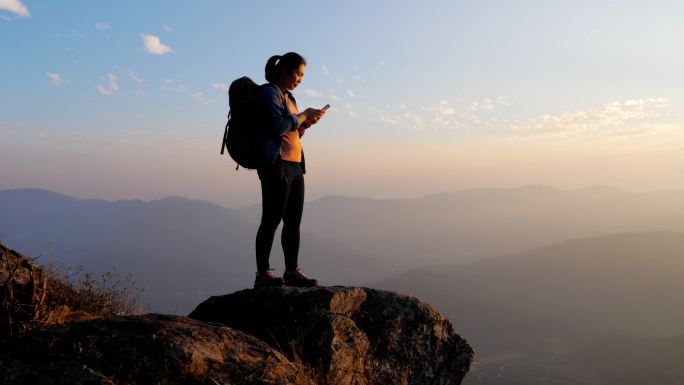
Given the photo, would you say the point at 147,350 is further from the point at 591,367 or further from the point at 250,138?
the point at 591,367

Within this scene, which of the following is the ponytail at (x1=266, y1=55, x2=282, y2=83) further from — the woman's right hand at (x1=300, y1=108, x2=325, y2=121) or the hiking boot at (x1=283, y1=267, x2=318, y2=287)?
the hiking boot at (x1=283, y1=267, x2=318, y2=287)

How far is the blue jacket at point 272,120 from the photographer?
532cm

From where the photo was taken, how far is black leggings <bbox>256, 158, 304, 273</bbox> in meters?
5.68

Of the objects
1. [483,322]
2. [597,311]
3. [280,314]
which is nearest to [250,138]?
[280,314]

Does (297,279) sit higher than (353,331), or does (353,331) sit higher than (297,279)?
(297,279)

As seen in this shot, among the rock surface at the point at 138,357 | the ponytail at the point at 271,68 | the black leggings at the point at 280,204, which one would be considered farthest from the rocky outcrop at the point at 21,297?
the ponytail at the point at 271,68

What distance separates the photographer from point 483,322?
191500 mm

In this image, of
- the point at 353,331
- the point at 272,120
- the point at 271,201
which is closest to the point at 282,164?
the point at 271,201

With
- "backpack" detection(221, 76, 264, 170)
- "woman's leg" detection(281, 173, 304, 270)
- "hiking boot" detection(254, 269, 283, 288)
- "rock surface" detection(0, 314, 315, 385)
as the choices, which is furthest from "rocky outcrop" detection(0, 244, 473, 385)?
"backpack" detection(221, 76, 264, 170)

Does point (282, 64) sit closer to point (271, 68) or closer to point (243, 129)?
point (271, 68)

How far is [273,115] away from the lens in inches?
209

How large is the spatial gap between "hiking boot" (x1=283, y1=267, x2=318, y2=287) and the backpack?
5.29ft

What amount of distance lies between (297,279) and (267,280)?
47cm

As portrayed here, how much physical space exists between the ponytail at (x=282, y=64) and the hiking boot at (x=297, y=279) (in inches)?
99.9
